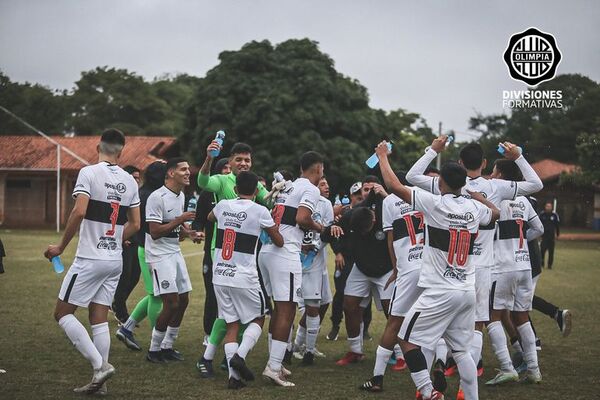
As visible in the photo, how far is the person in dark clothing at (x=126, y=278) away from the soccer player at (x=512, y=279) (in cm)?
564

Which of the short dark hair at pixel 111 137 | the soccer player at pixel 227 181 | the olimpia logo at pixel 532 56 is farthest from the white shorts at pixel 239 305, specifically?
the olimpia logo at pixel 532 56

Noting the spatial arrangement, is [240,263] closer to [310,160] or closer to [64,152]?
[310,160]

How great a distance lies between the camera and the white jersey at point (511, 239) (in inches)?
339

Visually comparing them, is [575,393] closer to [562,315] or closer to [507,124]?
[562,315]

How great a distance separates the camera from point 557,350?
34.5 feet

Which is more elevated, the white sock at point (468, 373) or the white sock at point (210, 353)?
the white sock at point (468, 373)

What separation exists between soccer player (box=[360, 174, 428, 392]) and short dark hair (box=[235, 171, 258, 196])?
166 centimetres

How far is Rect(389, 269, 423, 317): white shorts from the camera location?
791cm

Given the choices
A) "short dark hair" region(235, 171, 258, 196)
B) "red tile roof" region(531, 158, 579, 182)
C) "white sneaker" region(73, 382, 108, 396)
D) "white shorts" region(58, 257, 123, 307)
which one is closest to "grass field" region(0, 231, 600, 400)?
"white sneaker" region(73, 382, 108, 396)

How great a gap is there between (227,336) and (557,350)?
528 centimetres

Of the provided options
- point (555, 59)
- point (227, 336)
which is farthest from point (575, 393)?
point (555, 59)

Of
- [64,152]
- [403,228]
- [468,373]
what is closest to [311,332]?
[403,228]

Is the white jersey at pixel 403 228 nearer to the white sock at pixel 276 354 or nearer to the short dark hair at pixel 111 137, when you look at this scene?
the white sock at pixel 276 354

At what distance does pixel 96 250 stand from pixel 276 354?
2284 millimetres
